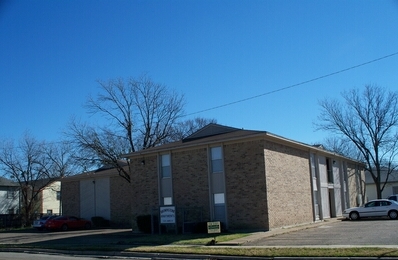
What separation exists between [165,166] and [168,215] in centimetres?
409

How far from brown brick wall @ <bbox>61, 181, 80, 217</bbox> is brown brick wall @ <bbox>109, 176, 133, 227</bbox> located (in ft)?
16.3

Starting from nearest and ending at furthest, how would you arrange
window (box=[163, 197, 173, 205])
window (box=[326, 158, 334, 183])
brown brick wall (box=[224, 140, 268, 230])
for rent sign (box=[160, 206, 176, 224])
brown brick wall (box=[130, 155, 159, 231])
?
brown brick wall (box=[224, 140, 268, 230]), for rent sign (box=[160, 206, 176, 224]), window (box=[163, 197, 173, 205]), brown brick wall (box=[130, 155, 159, 231]), window (box=[326, 158, 334, 183])

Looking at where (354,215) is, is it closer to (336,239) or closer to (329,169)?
(329,169)

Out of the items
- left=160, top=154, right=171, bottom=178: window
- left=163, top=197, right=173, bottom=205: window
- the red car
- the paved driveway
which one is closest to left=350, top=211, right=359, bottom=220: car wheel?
the paved driveway

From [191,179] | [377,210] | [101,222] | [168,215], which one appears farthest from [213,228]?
[101,222]

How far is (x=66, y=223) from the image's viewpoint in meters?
39.0

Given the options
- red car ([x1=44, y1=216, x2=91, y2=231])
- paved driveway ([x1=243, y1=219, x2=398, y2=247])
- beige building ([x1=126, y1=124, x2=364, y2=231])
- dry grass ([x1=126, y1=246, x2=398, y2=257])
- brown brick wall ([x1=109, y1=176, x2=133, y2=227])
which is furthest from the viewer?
brown brick wall ([x1=109, y1=176, x2=133, y2=227])

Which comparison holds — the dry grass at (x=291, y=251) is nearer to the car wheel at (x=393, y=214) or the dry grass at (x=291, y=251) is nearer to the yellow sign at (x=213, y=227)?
the yellow sign at (x=213, y=227)

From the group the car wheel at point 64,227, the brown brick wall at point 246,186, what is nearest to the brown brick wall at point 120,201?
the car wheel at point 64,227

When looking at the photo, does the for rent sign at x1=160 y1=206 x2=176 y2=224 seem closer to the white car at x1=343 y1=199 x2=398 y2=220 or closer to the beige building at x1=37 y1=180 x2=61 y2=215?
the white car at x1=343 y1=199 x2=398 y2=220

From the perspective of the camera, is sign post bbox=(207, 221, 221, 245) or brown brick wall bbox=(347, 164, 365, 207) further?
brown brick wall bbox=(347, 164, 365, 207)

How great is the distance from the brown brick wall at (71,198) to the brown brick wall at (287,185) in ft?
74.9

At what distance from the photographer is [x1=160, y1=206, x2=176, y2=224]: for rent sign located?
2680 centimetres

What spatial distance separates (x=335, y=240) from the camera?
18.5 m
